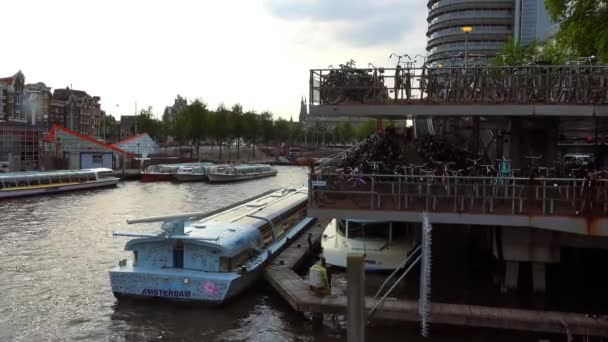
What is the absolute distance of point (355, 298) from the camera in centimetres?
1178

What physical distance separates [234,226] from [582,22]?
17683mm

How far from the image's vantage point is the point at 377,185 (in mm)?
16766

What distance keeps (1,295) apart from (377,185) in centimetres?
1346

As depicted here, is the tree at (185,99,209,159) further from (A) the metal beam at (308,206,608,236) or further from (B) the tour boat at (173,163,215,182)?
(A) the metal beam at (308,206,608,236)

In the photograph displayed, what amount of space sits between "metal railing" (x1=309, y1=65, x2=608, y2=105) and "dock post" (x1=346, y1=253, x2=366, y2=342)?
821cm

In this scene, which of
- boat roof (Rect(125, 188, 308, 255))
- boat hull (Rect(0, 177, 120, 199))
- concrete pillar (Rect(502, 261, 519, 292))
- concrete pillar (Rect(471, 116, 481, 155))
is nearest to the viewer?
concrete pillar (Rect(502, 261, 519, 292))

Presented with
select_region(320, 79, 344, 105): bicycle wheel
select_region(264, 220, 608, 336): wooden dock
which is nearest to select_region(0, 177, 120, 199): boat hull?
select_region(320, 79, 344, 105): bicycle wheel

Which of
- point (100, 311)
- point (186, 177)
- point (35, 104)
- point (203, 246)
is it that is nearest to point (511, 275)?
point (203, 246)

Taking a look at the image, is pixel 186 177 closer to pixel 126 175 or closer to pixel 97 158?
pixel 126 175

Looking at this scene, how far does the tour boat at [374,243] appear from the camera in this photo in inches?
851

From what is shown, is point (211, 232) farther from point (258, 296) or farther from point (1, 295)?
point (1, 295)

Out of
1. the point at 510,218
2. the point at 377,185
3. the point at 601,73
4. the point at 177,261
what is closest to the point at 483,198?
the point at 510,218

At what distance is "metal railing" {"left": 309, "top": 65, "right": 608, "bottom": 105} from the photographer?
18625 millimetres

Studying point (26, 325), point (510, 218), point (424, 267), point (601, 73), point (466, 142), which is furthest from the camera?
point (466, 142)
